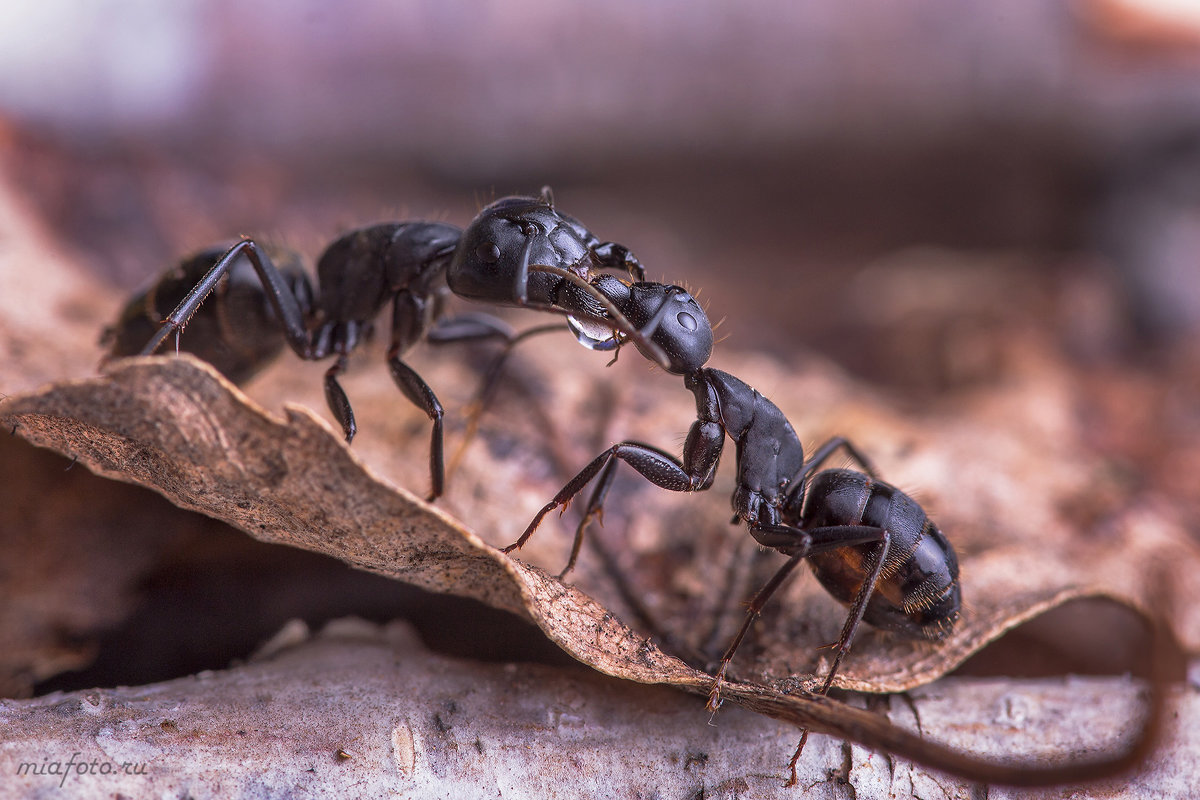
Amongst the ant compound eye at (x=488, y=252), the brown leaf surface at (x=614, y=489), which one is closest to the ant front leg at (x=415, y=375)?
the brown leaf surface at (x=614, y=489)

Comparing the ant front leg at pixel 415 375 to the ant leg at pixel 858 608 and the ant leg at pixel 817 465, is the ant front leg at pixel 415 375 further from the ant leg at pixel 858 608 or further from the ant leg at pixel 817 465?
the ant leg at pixel 858 608

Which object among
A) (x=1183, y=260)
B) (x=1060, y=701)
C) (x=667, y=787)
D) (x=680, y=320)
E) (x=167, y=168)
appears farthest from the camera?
(x=1183, y=260)

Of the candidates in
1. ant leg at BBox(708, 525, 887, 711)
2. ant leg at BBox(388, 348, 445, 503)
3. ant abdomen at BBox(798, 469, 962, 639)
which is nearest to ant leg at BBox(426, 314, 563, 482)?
ant leg at BBox(388, 348, 445, 503)

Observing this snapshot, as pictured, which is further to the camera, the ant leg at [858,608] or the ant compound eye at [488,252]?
the ant compound eye at [488,252]

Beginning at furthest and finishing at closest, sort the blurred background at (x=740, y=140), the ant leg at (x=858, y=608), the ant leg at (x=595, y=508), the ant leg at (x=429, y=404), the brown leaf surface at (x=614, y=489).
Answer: the blurred background at (x=740, y=140) < the ant leg at (x=429, y=404) < the ant leg at (x=595, y=508) < the ant leg at (x=858, y=608) < the brown leaf surface at (x=614, y=489)

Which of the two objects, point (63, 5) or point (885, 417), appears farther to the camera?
point (63, 5)

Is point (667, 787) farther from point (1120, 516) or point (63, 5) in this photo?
point (63, 5)

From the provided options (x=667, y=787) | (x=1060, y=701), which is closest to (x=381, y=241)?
(x=667, y=787)
